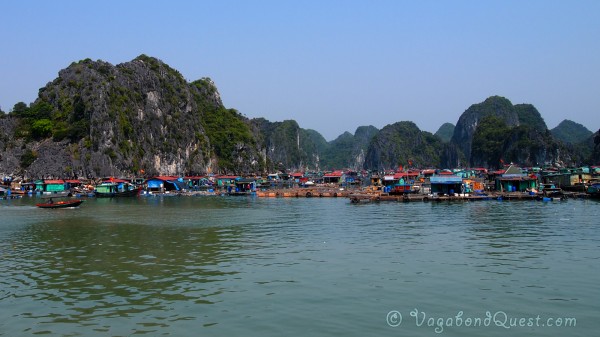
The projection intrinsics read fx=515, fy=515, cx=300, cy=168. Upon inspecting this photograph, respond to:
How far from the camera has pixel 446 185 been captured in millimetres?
64062

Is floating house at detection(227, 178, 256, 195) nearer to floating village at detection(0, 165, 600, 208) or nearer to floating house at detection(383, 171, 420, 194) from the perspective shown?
floating village at detection(0, 165, 600, 208)

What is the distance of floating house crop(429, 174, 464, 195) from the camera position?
2506 inches

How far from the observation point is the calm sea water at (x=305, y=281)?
42.3 feet

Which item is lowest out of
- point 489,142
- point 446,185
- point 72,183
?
point 446,185

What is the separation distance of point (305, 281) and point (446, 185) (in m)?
50.1

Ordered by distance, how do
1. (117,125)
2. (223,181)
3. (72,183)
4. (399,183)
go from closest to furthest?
(399,183) → (72,183) → (117,125) → (223,181)

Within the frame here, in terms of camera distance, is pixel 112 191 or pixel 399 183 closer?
pixel 112 191

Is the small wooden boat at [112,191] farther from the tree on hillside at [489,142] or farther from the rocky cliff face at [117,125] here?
the tree on hillside at [489,142]

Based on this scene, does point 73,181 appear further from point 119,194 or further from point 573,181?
point 573,181

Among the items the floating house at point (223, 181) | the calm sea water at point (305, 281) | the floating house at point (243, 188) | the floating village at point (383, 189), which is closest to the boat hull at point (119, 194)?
the floating village at point (383, 189)

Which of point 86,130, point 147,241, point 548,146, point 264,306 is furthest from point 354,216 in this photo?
point 548,146

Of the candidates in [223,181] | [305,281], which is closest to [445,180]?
[305,281]

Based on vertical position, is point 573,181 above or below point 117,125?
below

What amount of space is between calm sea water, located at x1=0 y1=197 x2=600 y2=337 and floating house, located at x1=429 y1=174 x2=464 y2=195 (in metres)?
30.5
